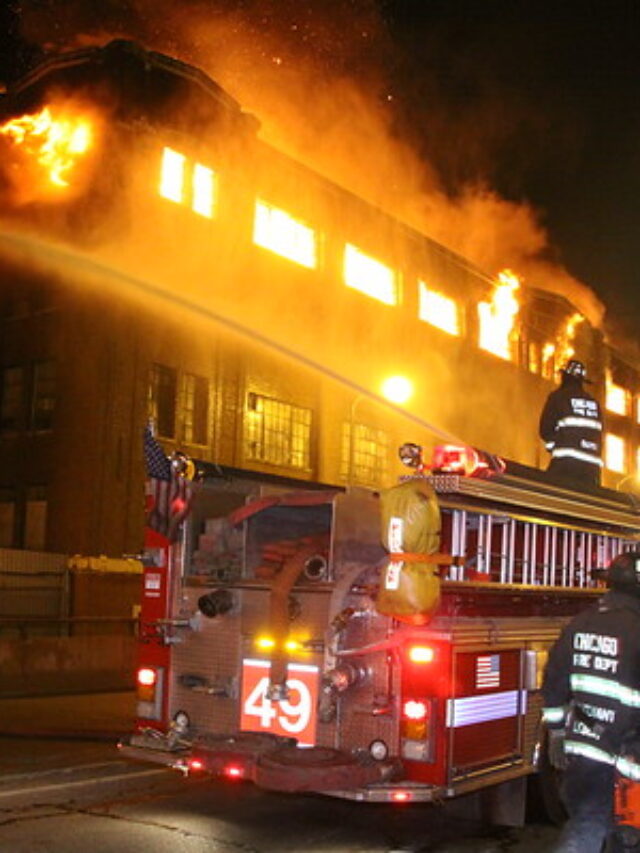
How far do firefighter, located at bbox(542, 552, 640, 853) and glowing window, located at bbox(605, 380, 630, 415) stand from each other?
3391 centimetres

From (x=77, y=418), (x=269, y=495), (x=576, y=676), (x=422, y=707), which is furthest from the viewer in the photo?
(x=77, y=418)

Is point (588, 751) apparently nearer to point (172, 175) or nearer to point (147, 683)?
point (147, 683)

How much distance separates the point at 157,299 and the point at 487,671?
1595 cm

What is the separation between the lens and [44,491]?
20.7m

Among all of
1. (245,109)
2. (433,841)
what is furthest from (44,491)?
(433,841)

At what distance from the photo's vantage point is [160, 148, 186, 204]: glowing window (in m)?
20.2

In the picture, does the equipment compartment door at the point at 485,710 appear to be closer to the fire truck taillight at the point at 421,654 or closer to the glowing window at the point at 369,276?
the fire truck taillight at the point at 421,654

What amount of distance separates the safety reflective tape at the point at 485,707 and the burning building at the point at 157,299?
14.2 metres

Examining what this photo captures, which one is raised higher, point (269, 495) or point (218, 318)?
point (218, 318)

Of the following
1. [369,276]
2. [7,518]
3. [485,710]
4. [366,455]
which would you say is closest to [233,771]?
[485,710]

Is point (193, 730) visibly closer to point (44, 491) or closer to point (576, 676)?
point (576, 676)

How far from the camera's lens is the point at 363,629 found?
19.1 ft

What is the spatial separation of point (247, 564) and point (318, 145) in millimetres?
18963

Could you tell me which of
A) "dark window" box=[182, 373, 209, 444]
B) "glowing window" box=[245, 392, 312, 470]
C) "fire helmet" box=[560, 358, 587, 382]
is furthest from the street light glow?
"fire helmet" box=[560, 358, 587, 382]
